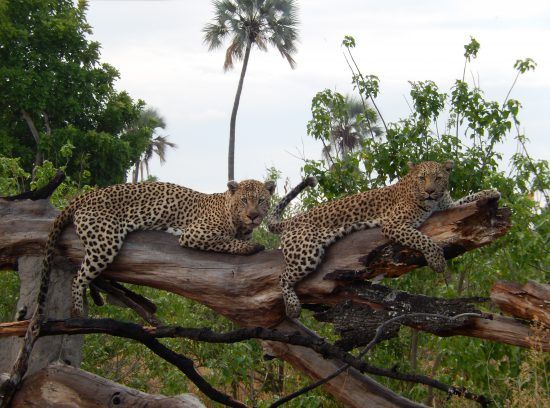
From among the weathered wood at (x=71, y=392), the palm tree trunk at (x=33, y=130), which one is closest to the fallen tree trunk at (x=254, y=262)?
the weathered wood at (x=71, y=392)

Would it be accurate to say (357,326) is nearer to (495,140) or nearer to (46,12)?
(495,140)

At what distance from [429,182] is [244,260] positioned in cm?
175

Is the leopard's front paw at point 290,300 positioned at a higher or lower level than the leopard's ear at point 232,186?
lower

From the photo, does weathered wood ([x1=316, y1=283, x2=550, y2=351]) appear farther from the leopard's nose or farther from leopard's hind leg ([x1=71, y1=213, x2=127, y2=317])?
leopard's hind leg ([x1=71, y1=213, x2=127, y2=317])

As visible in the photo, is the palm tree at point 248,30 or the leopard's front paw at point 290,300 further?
the palm tree at point 248,30

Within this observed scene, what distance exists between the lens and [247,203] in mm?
7652

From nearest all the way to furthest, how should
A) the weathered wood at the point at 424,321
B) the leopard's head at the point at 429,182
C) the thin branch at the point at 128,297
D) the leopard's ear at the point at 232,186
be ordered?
the weathered wood at the point at 424,321
the leopard's head at the point at 429,182
the thin branch at the point at 128,297
the leopard's ear at the point at 232,186

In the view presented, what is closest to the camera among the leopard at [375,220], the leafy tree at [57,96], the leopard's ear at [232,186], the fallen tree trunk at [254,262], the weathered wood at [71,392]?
the weathered wood at [71,392]

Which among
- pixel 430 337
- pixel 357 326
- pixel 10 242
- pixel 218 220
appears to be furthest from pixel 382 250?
pixel 430 337

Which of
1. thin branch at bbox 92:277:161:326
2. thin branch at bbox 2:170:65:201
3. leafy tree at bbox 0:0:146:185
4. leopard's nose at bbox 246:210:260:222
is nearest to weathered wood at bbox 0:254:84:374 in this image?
thin branch at bbox 92:277:161:326

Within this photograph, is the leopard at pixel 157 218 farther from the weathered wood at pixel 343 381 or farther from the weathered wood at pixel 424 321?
the weathered wood at pixel 424 321

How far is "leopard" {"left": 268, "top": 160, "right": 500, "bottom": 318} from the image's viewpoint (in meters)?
6.41

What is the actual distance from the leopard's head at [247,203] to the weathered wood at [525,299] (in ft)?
7.97

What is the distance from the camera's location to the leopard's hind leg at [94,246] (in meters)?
7.27
